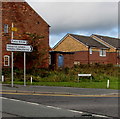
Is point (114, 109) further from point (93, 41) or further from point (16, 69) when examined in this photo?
point (93, 41)

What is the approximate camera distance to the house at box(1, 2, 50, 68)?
99.8ft

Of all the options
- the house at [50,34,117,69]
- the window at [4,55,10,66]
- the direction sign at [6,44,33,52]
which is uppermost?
the house at [50,34,117,69]

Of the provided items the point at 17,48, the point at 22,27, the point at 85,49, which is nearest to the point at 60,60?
the point at 22,27

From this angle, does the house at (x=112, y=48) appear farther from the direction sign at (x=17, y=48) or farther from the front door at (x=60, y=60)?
the direction sign at (x=17, y=48)

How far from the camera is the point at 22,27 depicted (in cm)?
3234

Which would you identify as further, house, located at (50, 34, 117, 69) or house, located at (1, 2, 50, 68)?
house, located at (50, 34, 117, 69)

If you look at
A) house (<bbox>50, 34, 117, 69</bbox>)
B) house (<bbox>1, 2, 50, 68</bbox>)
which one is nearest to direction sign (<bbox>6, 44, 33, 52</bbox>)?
house (<bbox>1, 2, 50, 68</bbox>)

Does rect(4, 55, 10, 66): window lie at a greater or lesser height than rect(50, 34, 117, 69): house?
lesser

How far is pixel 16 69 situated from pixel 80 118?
22.1 metres

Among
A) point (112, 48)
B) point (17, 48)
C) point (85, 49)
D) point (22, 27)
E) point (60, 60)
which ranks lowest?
point (60, 60)

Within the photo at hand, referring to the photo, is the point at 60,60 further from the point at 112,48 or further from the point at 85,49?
the point at 112,48

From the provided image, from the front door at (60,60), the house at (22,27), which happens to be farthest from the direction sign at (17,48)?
the front door at (60,60)

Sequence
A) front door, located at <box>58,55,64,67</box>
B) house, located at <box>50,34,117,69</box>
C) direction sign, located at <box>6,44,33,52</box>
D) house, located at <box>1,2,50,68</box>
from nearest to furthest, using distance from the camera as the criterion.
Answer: direction sign, located at <box>6,44,33,52</box> < house, located at <box>1,2,50,68</box> < front door, located at <box>58,55,64,67</box> < house, located at <box>50,34,117,69</box>

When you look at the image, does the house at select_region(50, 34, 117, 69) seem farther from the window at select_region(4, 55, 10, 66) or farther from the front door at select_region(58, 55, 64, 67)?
the window at select_region(4, 55, 10, 66)
